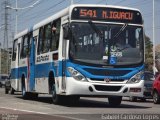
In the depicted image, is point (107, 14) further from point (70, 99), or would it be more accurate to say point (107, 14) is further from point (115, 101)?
point (115, 101)

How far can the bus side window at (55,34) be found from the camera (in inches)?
800

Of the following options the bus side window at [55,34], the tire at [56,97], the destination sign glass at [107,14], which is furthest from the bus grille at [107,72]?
the tire at [56,97]

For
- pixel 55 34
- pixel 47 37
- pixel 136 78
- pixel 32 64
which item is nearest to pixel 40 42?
pixel 47 37

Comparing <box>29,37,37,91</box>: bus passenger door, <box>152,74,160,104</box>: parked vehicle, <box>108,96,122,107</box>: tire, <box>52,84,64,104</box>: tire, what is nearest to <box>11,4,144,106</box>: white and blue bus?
<box>52,84,64,104</box>: tire

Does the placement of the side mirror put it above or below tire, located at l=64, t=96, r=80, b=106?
above

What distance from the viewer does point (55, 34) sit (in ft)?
67.9

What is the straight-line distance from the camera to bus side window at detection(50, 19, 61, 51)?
66.7 ft

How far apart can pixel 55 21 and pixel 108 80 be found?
12.7ft

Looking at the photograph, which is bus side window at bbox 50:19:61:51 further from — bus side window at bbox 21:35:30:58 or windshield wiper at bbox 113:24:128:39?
bus side window at bbox 21:35:30:58

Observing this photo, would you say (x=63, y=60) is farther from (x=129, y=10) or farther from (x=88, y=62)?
(x=129, y=10)

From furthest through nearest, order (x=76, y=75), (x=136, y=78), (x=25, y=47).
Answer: (x=25, y=47) → (x=136, y=78) → (x=76, y=75)

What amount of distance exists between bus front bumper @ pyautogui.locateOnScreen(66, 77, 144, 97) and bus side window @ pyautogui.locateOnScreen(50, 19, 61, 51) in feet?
7.77

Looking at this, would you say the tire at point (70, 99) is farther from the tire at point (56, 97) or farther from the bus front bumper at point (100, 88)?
the bus front bumper at point (100, 88)

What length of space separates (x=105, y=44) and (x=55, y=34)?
279 cm
